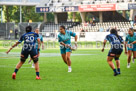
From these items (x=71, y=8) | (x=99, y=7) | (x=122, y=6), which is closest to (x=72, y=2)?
(x=71, y=8)

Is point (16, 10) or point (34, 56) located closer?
point (34, 56)

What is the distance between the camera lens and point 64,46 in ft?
56.6

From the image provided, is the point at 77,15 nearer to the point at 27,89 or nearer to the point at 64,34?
the point at 64,34

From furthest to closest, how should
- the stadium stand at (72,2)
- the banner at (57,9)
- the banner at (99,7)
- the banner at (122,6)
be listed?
the banner at (57,9) → the stadium stand at (72,2) → the banner at (99,7) → the banner at (122,6)

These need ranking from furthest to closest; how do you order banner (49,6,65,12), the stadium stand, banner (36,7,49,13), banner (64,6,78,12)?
1. banner (36,7,49,13)
2. banner (49,6,65,12)
3. banner (64,6,78,12)
4. the stadium stand

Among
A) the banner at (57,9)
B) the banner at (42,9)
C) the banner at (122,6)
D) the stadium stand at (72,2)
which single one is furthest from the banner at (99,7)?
the banner at (42,9)

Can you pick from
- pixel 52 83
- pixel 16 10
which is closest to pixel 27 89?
pixel 52 83

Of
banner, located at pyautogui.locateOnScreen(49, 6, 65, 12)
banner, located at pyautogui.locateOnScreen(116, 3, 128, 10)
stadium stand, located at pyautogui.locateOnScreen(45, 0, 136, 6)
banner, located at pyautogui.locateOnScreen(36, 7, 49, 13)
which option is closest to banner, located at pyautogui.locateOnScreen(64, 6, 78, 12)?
stadium stand, located at pyautogui.locateOnScreen(45, 0, 136, 6)

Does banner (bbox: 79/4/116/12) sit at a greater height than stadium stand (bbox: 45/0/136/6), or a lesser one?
lesser

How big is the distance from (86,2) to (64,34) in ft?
150

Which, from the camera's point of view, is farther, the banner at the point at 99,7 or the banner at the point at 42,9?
the banner at the point at 42,9

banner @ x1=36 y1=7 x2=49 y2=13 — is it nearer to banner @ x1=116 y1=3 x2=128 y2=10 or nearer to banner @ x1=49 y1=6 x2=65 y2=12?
banner @ x1=49 y1=6 x2=65 y2=12

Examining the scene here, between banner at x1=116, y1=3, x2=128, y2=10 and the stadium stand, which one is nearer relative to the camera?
banner at x1=116, y1=3, x2=128, y2=10

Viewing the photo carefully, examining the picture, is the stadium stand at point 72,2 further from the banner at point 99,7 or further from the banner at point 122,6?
the banner at point 122,6
